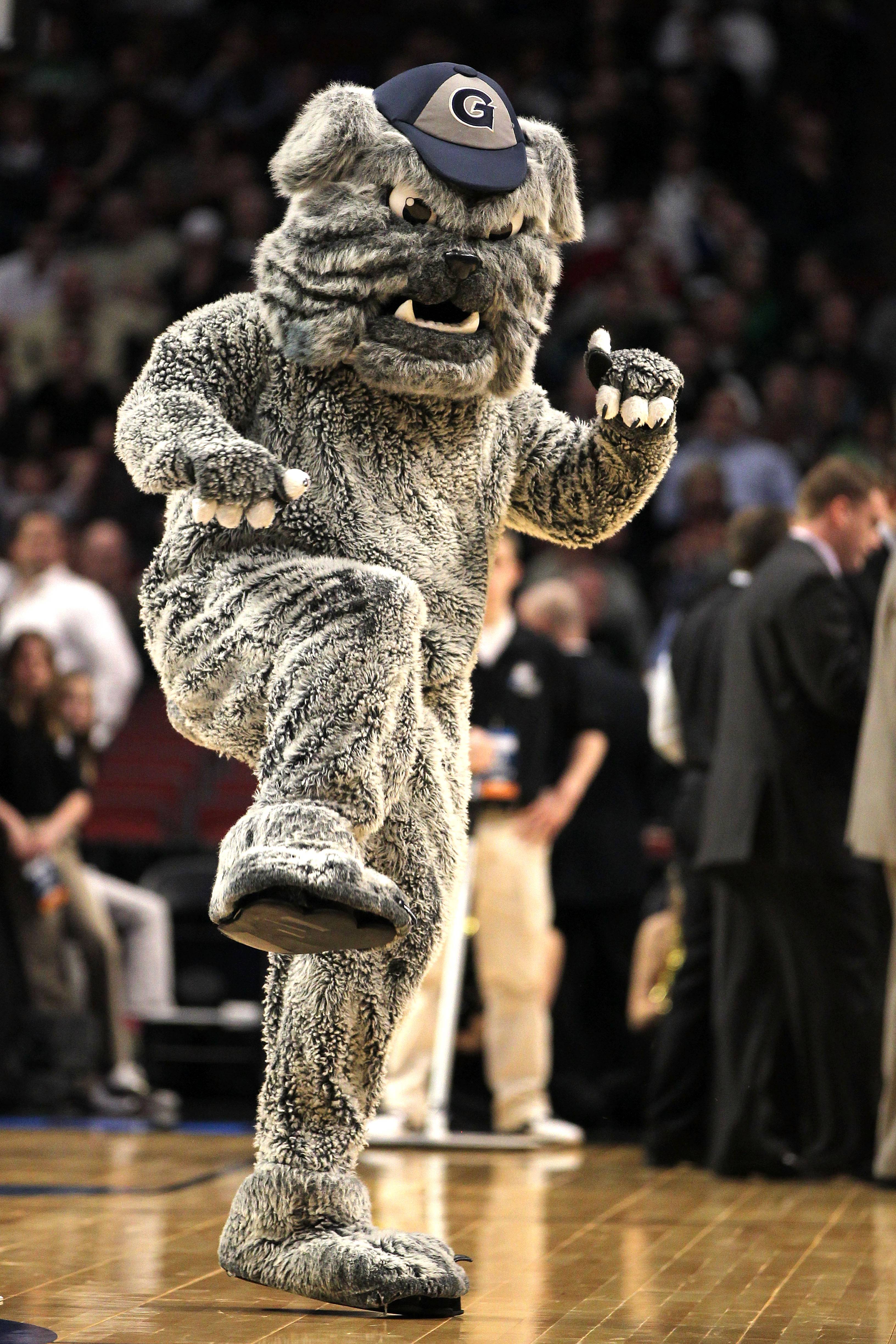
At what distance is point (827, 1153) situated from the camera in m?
5.49

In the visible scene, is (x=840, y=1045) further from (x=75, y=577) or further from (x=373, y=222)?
(x=75, y=577)

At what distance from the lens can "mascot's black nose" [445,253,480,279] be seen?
3.27 m

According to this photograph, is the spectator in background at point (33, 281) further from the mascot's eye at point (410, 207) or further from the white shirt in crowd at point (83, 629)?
the mascot's eye at point (410, 207)

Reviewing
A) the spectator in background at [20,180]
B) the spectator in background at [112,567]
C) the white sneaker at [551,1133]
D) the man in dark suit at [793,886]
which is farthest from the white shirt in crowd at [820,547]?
the spectator in background at [20,180]

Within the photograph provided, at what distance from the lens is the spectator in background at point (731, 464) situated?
9273 millimetres

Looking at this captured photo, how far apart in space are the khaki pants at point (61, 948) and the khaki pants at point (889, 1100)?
3062 millimetres

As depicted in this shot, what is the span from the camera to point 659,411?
10.9ft

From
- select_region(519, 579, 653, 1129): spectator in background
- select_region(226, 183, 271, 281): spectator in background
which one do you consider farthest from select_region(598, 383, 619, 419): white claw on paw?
select_region(226, 183, 271, 281): spectator in background

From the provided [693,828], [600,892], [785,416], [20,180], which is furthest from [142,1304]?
[20,180]

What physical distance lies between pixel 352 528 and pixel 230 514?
324 millimetres

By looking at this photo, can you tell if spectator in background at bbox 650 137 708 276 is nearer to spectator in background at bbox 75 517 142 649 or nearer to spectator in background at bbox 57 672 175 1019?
spectator in background at bbox 75 517 142 649

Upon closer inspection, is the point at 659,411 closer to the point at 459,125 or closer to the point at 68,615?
the point at 459,125

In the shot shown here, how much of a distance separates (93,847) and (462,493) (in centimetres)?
495

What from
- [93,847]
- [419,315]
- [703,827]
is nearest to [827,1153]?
[703,827]
